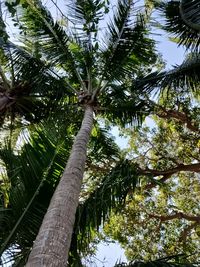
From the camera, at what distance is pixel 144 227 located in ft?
34.9

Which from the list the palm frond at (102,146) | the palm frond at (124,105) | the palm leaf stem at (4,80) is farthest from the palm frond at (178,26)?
the palm leaf stem at (4,80)

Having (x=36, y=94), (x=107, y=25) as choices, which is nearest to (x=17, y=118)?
(x=36, y=94)

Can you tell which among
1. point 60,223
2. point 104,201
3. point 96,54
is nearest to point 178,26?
point 96,54

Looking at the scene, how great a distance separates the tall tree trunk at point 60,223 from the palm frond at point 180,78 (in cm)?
387

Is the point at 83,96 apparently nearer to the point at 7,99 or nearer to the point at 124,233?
the point at 7,99

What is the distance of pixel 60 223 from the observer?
3373mm

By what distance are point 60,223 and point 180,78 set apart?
5635 mm

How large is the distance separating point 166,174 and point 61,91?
3.56 metres

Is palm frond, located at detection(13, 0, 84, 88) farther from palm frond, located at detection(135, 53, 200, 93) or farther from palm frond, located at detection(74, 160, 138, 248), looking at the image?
palm frond, located at detection(74, 160, 138, 248)

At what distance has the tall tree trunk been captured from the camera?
112 inches

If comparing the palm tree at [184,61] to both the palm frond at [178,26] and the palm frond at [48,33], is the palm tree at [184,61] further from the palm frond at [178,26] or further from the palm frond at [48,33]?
the palm frond at [48,33]

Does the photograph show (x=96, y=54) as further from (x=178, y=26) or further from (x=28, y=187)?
(x=28, y=187)

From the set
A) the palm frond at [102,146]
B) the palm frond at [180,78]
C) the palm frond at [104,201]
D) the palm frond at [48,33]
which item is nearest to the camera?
the palm frond at [104,201]

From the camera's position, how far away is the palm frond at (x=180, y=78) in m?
8.04
